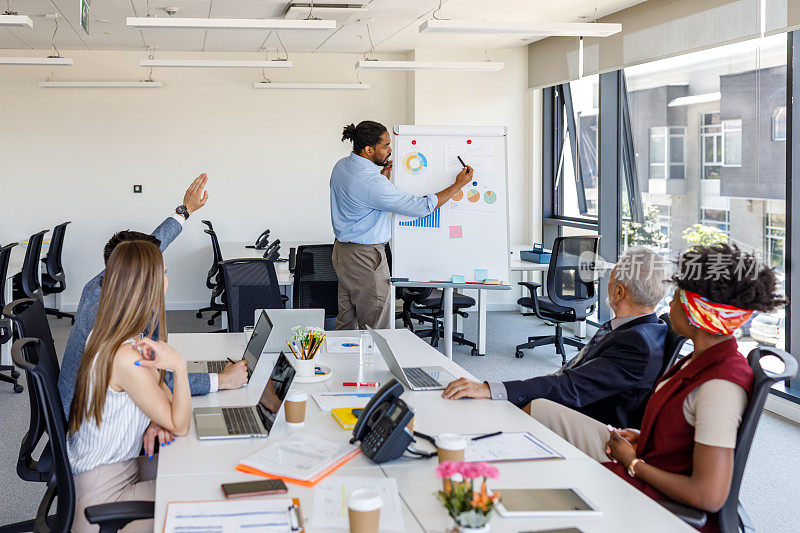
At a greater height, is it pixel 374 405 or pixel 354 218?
pixel 354 218

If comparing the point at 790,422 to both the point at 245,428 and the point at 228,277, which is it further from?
the point at 245,428

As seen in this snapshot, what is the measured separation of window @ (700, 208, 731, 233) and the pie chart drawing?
232 cm

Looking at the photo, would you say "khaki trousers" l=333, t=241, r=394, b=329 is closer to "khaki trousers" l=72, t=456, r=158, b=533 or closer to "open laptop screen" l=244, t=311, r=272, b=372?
"open laptop screen" l=244, t=311, r=272, b=372

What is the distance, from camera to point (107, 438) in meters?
2.25

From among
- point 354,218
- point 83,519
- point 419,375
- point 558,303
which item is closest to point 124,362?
point 83,519

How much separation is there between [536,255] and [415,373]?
184 inches

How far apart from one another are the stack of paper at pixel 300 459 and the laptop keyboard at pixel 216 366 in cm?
95

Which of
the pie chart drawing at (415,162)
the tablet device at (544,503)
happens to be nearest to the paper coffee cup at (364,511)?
the tablet device at (544,503)

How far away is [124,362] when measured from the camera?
86.3 inches

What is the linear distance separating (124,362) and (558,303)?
4796mm

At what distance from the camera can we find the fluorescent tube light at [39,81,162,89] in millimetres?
8148

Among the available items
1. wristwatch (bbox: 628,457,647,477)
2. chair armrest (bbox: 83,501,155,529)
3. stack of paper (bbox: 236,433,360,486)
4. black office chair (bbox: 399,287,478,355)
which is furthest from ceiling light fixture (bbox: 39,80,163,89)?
wristwatch (bbox: 628,457,647,477)

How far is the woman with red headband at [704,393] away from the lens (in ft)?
6.48

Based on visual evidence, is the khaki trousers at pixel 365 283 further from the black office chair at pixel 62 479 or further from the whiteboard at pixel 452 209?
the black office chair at pixel 62 479
